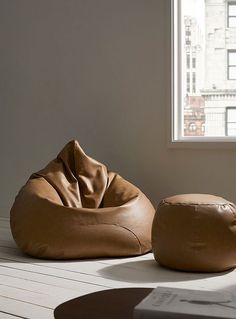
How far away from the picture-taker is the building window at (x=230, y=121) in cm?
398

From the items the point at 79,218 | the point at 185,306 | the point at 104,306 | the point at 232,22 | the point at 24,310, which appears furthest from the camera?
the point at 232,22

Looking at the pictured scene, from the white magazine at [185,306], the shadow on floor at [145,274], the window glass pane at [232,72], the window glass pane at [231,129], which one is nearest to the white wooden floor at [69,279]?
the shadow on floor at [145,274]

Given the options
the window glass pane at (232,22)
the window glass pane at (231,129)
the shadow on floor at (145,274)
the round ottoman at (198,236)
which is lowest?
the shadow on floor at (145,274)

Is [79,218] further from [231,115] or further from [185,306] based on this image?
[185,306]

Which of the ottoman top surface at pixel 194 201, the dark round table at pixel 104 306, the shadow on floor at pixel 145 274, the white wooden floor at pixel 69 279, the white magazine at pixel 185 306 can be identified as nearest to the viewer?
the white magazine at pixel 185 306

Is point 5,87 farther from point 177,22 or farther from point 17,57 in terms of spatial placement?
point 177,22

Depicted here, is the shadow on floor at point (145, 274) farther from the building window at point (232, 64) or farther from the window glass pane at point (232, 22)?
the window glass pane at point (232, 22)

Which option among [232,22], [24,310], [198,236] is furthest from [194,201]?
[232,22]

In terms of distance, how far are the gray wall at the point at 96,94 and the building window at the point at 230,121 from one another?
233 mm

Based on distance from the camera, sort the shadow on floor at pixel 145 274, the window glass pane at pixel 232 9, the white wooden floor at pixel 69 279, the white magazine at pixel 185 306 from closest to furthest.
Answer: the white magazine at pixel 185 306, the white wooden floor at pixel 69 279, the shadow on floor at pixel 145 274, the window glass pane at pixel 232 9

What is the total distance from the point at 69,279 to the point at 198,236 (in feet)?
2.44

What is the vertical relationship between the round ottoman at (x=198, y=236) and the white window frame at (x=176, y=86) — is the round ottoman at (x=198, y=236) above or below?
below

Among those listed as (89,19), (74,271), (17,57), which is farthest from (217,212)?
(17,57)

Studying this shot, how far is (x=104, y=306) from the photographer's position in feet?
4.68
